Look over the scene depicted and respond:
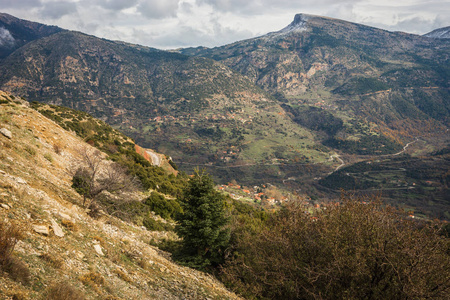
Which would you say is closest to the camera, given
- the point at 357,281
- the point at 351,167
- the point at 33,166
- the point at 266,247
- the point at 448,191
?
the point at 357,281

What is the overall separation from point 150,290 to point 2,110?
22347mm

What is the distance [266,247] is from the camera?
1283cm

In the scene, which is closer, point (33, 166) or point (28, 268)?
point (28, 268)

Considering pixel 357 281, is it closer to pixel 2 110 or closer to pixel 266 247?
pixel 266 247

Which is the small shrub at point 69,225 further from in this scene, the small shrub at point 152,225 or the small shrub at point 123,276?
the small shrub at point 152,225

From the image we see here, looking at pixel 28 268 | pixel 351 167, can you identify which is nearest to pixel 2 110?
pixel 28 268

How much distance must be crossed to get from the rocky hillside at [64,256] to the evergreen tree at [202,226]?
4.81ft

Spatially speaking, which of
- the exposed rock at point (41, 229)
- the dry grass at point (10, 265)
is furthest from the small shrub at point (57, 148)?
the dry grass at point (10, 265)

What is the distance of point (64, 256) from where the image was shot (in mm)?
7086

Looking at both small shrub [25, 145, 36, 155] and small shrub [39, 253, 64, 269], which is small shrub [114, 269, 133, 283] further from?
small shrub [25, 145, 36, 155]

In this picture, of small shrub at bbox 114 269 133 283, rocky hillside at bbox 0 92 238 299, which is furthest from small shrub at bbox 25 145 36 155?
small shrub at bbox 114 269 133 283

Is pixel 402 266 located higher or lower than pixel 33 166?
lower

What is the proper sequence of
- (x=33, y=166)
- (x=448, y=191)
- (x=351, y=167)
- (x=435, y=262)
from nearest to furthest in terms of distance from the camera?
(x=435, y=262) < (x=33, y=166) < (x=448, y=191) < (x=351, y=167)

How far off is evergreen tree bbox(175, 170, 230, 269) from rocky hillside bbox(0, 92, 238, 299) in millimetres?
1467
